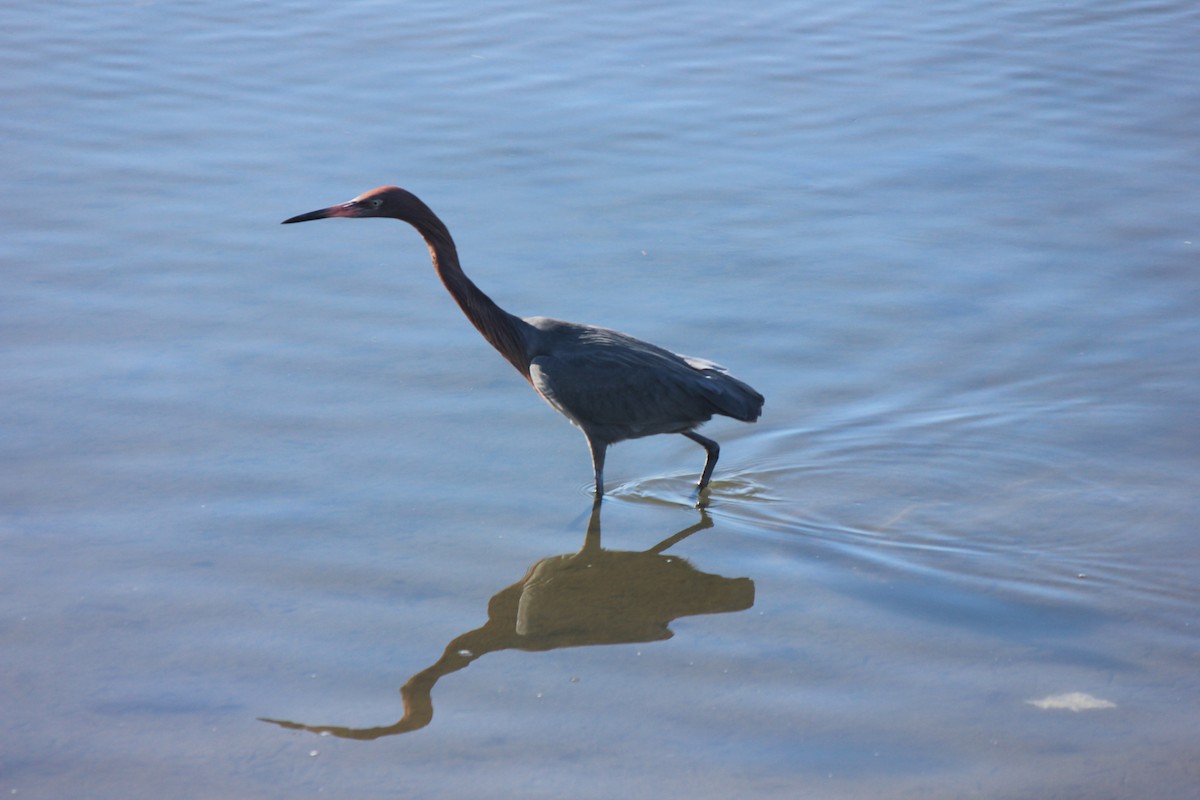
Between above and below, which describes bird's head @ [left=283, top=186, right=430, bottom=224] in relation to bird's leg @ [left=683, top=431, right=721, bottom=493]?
above

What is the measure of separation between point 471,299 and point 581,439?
3.56ft

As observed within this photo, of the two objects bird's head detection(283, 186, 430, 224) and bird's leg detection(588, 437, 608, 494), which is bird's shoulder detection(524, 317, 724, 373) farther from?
bird's head detection(283, 186, 430, 224)

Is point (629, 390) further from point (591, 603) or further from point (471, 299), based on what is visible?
point (591, 603)

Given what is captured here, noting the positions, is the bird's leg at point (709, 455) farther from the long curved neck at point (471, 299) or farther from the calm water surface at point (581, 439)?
the long curved neck at point (471, 299)

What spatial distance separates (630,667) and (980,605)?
1609 millimetres

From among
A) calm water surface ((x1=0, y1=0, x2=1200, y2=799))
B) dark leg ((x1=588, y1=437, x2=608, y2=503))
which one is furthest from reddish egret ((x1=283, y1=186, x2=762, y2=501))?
calm water surface ((x1=0, y1=0, x2=1200, y2=799))

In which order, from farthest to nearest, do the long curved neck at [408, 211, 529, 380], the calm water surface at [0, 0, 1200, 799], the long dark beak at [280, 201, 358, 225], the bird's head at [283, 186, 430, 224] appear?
1. the long curved neck at [408, 211, 529, 380]
2. the bird's head at [283, 186, 430, 224]
3. the long dark beak at [280, 201, 358, 225]
4. the calm water surface at [0, 0, 1200, 799]

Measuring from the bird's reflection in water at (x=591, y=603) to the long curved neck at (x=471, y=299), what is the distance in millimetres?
1192

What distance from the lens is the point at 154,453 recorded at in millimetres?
6766

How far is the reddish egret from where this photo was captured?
6719mm

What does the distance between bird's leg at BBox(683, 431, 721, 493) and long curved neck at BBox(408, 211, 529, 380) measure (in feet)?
3.25

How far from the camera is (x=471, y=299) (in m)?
6.98

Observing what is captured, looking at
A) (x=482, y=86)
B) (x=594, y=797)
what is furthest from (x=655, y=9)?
(x=594, y=797)

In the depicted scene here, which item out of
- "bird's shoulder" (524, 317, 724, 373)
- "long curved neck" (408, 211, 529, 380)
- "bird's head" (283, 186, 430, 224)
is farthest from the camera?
"long curved neck" (408, 211, 529, 380)
